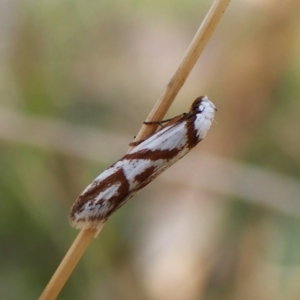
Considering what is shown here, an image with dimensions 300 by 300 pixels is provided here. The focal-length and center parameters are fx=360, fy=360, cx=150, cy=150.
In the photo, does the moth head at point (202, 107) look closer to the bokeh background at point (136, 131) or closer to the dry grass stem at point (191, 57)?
the dry grass stem at point (191, 57)

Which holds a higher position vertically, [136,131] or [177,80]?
[177,80]

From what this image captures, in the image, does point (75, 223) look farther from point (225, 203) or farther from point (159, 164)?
point (225, 203)

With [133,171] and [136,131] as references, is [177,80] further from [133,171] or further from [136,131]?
[136,131]

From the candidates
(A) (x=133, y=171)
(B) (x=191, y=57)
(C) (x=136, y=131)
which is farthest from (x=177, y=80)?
(C) (x=136, y=131)

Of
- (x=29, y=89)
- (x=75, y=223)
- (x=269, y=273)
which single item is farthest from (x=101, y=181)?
(x=269, y=273)

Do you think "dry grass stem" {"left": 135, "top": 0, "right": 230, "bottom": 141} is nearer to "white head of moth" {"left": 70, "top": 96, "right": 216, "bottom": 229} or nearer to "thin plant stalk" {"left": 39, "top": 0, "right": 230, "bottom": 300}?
"thin plant stalk" {"left": 39, "top": 0, "right": 230, "bottom": 300}

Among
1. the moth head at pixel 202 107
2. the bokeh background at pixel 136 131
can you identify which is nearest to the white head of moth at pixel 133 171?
the moth head at pixel 202 107

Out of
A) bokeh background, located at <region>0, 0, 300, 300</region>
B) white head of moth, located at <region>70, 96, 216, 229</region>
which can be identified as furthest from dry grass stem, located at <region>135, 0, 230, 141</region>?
bokeh background, located at <region>0, 0, 300, 300</region>
